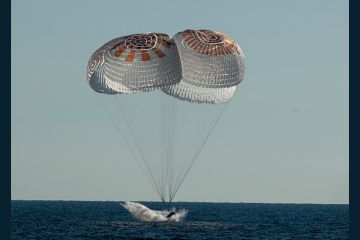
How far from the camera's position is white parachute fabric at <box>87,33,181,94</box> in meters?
48.7

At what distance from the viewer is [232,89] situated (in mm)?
53156

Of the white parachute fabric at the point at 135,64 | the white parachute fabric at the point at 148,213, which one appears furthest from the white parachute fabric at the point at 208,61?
the white parachute fabric at the point at 148,213

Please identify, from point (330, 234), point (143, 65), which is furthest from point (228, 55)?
point (330, 234)

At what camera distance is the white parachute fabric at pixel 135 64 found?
160 ft

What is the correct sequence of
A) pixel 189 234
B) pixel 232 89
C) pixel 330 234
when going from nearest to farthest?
pixel 232 89, pixel 189 234, pixel 330 234

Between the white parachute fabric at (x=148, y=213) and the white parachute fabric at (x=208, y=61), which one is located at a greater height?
the white parachute fabric at (x=208, y=61)

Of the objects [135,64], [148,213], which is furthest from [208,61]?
[148,213]

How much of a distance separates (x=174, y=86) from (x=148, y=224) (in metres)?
19.2

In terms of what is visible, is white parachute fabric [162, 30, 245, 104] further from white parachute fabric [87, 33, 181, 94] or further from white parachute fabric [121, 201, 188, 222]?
white parachute fabric [121, 201, 188, 222]

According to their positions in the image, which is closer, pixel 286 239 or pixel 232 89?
pixel 232 89

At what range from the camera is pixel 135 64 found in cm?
4928

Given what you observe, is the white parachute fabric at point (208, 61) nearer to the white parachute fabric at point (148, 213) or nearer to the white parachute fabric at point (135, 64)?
the white parachute fabric at point (135, 64)

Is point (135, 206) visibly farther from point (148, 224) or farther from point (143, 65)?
point (143, 65)

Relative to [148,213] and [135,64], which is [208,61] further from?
[148,213]
